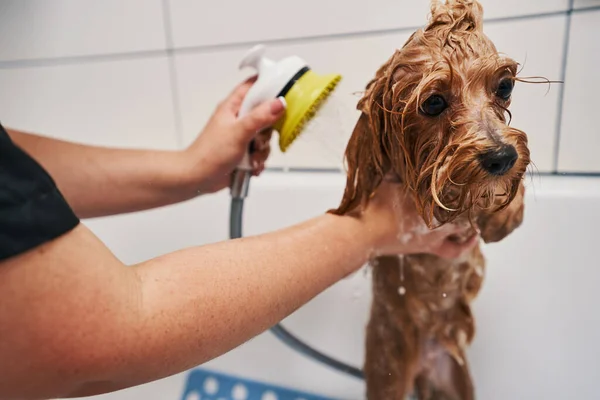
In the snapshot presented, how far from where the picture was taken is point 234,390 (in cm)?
107

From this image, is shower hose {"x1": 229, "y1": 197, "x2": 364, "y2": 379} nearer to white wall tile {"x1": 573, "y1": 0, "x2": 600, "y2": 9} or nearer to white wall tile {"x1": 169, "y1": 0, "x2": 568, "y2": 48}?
white wall tile {"x1": 169, "y1": 0, "x2": 568, "y2": 48}

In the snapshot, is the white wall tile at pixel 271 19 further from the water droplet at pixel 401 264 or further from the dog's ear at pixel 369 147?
the water droplet at pixel 401 264

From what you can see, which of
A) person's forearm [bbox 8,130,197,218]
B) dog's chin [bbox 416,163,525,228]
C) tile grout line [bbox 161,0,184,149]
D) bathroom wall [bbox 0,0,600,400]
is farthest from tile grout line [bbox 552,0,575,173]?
tile grout line [bbox 161,0,184,149]

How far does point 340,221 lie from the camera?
0.67 meters

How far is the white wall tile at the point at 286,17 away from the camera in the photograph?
2.55 feet

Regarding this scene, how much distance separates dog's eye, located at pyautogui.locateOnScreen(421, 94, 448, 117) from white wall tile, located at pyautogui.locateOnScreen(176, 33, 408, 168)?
0.15 m

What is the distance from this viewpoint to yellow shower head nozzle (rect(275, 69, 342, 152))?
0.75 metres

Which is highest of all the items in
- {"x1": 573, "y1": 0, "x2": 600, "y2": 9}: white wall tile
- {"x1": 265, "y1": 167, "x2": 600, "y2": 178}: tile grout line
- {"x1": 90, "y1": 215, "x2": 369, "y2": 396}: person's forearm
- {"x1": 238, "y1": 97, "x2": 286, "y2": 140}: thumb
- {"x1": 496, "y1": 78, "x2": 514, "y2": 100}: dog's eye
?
{"x1": 573, "y1": 0, "x2": 600, "y2": 9}: white wall tile

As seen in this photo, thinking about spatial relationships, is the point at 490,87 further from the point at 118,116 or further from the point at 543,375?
the point at 118,116

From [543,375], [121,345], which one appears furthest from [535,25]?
[121,345]

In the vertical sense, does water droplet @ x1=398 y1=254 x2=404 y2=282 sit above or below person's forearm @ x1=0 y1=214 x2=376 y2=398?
below

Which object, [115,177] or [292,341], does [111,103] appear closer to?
[115,177]

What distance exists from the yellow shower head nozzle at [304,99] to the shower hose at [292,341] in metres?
0.22

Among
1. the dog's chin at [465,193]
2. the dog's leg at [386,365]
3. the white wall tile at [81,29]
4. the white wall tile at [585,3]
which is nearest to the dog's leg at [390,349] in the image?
the dog's leg at [386,365]
